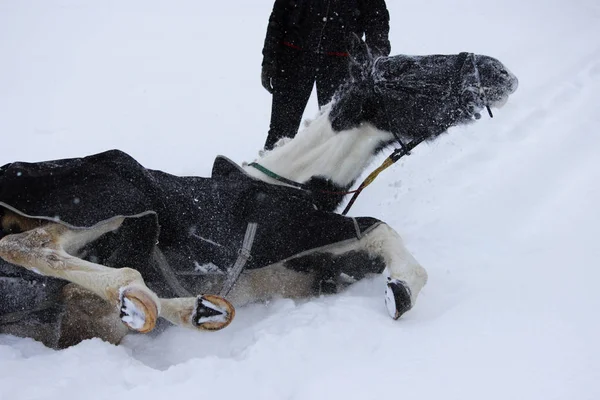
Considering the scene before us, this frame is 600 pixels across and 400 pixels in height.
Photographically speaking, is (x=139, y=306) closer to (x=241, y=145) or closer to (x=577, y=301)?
(x=577, y=301)

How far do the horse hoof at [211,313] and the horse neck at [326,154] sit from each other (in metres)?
0.84

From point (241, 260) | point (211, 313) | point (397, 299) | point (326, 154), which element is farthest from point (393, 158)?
point (211, 313)

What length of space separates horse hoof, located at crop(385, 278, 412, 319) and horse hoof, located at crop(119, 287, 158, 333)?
2.92 ft

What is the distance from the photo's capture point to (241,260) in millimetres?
2350

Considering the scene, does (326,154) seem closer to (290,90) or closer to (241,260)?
(241,260)

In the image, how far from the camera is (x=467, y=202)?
3.21 meters

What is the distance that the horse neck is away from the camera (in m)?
2.49

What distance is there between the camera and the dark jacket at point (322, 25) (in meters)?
3.56

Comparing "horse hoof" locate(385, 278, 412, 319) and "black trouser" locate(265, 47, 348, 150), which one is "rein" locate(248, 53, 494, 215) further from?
"black trouser" locate(265, 47, 348, 150)

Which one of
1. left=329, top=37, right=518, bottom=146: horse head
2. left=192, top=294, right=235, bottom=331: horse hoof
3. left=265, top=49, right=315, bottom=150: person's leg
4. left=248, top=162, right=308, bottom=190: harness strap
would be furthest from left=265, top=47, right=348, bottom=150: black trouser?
left=192, top=294, right=235, bottom=331: horse hoof

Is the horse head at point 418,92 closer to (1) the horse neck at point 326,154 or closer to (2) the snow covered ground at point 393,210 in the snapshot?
(1) the horse neck at point 326,154

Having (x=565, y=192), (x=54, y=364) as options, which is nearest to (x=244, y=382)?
(x=54, y=364)

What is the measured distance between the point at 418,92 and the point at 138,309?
1.40 metres

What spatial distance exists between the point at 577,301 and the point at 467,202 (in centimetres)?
122
